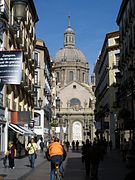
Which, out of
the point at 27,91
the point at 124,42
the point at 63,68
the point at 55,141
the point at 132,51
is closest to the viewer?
the point at 55,141

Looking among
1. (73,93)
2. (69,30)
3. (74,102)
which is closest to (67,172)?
(74,102)

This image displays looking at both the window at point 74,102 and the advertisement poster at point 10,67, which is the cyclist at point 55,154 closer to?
the advertisement poster at point 10,67

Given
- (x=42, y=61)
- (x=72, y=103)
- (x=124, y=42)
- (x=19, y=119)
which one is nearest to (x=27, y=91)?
(x=19, y=119)

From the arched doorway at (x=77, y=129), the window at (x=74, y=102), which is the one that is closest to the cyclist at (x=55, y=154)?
the arched doorway at (x=77, y=129)

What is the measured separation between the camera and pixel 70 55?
136 m

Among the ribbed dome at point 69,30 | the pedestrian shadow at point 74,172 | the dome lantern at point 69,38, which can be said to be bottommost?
the pedestrian shadow at point 74,172

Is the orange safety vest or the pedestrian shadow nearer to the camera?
the orange safety vest

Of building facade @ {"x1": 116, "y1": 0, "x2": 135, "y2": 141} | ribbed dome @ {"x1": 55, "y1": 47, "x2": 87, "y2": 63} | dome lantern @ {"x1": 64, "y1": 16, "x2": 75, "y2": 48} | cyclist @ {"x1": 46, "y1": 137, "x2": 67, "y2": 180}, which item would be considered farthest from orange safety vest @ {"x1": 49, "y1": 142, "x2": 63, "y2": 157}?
dome lantern @ {"x1": 64, "y1": 16, "x2": 75, "y2": 48}

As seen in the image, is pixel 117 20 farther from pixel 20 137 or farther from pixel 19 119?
pixel 19 119

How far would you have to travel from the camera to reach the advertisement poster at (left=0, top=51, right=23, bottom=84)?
491 inches

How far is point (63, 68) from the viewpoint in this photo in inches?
5113

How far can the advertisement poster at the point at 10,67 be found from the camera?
40.9 feet

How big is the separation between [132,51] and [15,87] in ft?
37.5

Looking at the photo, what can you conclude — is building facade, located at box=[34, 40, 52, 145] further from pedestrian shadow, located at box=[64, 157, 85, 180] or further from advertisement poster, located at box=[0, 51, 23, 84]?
advertisement poster, located at box=[0, 51, 23, 84]
